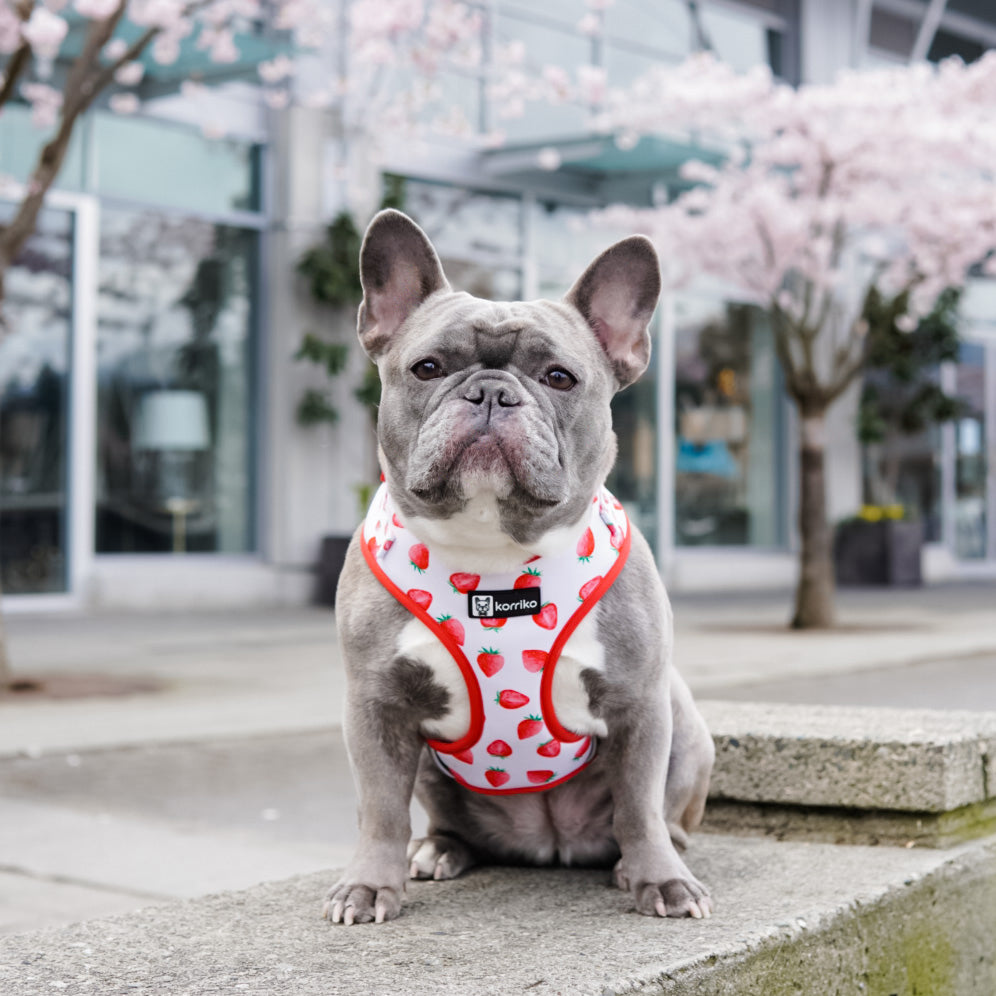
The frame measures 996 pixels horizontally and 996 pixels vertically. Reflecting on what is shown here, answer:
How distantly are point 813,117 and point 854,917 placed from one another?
39.8ft

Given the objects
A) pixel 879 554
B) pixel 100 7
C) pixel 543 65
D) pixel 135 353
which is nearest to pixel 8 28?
pixel 100 7

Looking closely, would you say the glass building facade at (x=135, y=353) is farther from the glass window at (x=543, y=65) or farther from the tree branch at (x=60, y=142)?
the tree branch at (x=60, y=142)

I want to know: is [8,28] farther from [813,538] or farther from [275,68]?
[813,538]

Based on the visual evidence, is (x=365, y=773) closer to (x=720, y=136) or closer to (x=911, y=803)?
(x=911, y=803)

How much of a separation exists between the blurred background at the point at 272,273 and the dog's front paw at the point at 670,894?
11.4 meters

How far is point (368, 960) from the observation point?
7.30 ft

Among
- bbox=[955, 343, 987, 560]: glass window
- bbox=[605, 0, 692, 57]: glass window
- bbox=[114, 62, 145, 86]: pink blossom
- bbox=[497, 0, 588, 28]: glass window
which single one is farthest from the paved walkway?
bbox=[955, 343, 987, 560]: glass window

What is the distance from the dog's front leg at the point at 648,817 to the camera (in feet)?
8.27

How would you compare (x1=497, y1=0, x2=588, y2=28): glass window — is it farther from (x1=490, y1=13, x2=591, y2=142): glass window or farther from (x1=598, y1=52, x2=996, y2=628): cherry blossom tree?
(x1=598, y1=52, x2=996, y2=628): cherry blossom tree

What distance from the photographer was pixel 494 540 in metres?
2.41

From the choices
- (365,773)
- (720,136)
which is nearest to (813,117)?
(720,136)

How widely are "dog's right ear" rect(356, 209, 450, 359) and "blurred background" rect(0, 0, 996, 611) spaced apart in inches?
428

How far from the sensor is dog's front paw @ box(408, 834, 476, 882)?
2869 mm

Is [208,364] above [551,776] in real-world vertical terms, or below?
above
